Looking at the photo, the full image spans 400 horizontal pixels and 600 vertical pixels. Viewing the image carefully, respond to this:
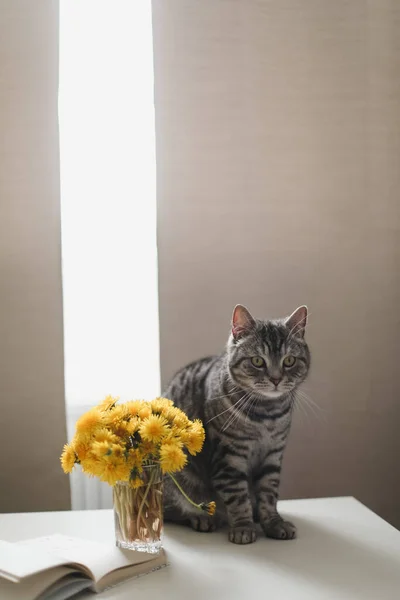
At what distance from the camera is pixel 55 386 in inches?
Answer: 82.9

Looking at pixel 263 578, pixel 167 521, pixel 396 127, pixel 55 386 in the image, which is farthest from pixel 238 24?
pixel 263 578

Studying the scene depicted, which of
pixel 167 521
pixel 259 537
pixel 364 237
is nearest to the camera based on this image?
pixel 259 537

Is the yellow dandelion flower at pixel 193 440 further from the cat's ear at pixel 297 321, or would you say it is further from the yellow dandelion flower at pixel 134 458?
the cat's ear at pixel 297 321

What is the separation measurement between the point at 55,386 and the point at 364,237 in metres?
1.12

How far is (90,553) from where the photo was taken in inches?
49.1

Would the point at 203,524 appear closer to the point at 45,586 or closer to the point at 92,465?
the point at 92,465

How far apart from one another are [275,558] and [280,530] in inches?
4.8

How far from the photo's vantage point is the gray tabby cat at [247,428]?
1462mm

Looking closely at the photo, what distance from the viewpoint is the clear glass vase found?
1.27m

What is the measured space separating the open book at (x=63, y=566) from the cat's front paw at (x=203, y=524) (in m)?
0.19

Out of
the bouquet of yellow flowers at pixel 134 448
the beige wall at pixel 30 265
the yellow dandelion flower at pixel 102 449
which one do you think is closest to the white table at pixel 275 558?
the bouquet of yellow flowers at pixel 134 448

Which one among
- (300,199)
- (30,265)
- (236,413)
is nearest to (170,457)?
(236,413)

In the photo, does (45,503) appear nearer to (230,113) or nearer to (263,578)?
(263,578)

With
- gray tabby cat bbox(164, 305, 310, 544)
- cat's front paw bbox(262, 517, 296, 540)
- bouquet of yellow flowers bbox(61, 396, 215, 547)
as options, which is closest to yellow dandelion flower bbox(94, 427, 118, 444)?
bouquet of yellow flowers bbox(61, 396, 215, 547)
